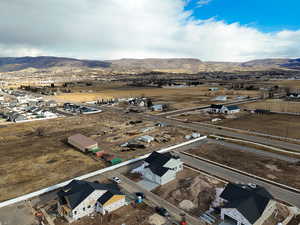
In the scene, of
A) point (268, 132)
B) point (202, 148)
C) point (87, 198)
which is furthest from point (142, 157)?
point (268, 132)

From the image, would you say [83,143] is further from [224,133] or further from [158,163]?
[224,133]

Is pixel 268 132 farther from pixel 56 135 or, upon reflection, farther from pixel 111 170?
pixel 56 135

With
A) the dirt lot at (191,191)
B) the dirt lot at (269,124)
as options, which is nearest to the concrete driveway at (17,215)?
the dirt lot at (191,191)

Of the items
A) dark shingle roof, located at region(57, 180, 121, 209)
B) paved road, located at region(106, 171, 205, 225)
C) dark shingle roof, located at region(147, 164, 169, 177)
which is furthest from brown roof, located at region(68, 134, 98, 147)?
dark shingle roof, located at region(147, 164, 169, 177)

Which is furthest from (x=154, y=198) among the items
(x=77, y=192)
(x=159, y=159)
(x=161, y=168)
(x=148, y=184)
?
(x=77, y=192)

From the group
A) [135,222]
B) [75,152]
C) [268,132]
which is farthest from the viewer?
[268,132]

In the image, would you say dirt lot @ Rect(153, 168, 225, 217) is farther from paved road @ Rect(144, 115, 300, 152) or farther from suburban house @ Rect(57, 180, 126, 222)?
paved road @ Rect(144, 115, 300, 152)

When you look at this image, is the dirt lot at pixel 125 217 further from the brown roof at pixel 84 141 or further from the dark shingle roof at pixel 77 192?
the brown roof at pixel 84 141
